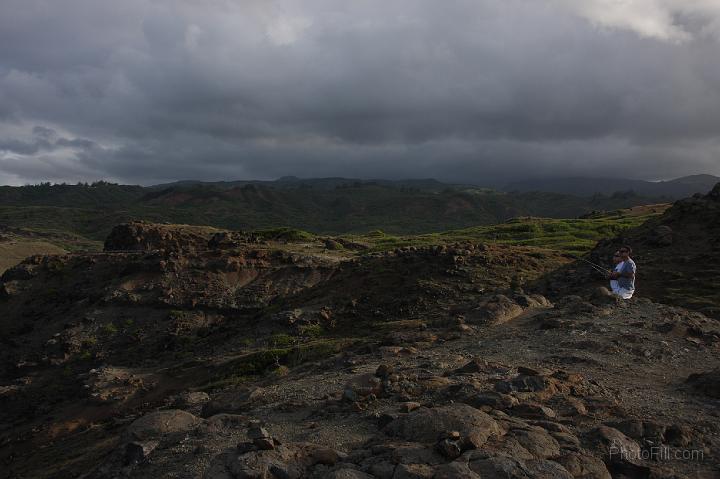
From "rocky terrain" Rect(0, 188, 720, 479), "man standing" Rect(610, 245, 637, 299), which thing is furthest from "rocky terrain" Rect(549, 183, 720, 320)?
"man standing" Rect(610, 245, 637, 299)

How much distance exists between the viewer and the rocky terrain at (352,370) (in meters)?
6.75

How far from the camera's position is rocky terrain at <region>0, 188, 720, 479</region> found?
6.75 meters

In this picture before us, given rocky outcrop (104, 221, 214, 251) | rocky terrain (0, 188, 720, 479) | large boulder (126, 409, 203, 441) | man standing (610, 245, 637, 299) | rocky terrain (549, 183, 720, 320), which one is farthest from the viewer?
rocky outcrop (104, 221, 214, 251)

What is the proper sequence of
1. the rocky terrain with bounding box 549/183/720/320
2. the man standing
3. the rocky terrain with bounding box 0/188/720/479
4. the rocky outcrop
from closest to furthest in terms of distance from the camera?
the rocky terrain with bounding box 0/188/720/479 → the man standing → the rocky terrain with bounding box 549/183/720/320 → the rocky outcrop

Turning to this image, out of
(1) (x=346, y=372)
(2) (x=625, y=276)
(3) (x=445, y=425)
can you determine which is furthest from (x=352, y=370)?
(2) (x=625, y=276)

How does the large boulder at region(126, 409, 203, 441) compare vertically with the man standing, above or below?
below

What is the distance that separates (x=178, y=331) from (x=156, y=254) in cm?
723

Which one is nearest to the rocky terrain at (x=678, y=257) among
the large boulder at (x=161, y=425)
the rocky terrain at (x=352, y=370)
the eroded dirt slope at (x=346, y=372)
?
the rocky terrain at (x=352, y=370)

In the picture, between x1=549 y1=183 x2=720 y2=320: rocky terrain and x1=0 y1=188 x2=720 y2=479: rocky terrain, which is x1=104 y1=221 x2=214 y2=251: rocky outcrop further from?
x1=549 y1=183 x2=720 y2=320: rocky terrain

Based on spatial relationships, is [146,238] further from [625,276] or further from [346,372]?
[625,276]

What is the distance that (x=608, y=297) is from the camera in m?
15.2

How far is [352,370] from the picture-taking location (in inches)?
455

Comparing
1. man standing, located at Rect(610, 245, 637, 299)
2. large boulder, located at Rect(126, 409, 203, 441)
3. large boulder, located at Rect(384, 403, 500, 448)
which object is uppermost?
man standing, located at Rect(610, 245, 637, 299)

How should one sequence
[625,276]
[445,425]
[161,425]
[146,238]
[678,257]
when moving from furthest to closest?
[146,238]
[678,257]
[625,276]
[161,425]
[445,425]
